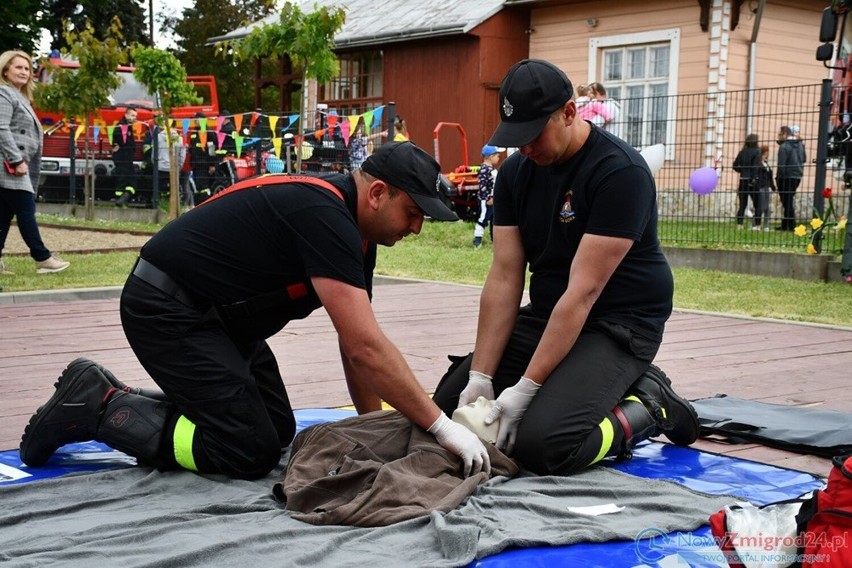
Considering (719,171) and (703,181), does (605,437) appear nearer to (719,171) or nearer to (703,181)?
(703,181)

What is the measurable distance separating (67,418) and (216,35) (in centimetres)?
3686

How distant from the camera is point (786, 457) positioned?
409 cm

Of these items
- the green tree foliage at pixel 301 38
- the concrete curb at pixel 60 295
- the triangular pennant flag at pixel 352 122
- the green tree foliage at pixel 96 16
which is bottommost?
the concrete curb at pixel 60 295

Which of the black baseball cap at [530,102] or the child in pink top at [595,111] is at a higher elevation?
the child in pink top at [595,111]

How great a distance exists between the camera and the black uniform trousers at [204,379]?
3.62 metres

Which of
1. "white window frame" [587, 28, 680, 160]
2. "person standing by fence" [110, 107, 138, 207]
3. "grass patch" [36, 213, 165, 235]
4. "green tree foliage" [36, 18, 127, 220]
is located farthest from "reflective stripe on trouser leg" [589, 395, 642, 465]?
"person standing by fence" [110, 107, 138, 207]

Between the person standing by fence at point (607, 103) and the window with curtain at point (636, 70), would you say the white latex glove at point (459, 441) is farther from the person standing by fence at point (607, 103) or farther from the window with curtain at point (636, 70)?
the window with curtain at point (636, 70)

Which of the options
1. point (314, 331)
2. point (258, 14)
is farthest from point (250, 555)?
point (258, 14)

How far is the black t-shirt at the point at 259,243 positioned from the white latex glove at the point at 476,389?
619 mm

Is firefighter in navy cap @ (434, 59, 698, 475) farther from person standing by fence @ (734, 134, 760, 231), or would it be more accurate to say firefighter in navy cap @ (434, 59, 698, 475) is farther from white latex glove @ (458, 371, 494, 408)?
person standing by fence @ (734, 134, 760, 231)

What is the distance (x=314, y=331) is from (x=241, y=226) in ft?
11.7

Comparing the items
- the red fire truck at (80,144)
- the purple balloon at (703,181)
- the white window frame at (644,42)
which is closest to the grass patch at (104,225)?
the red fire truck at (80,144)

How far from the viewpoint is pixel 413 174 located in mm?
3412

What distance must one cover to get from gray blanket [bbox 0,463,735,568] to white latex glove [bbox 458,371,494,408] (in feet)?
1.56
